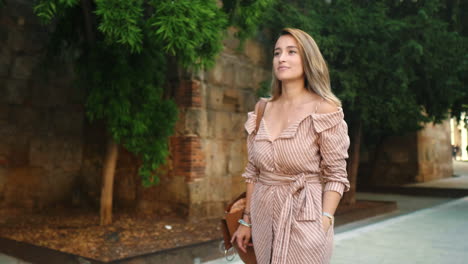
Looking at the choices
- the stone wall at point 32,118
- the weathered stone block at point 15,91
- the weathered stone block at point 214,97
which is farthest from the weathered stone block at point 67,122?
the weathered stone block at point 214,97

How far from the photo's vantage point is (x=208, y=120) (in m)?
8.30

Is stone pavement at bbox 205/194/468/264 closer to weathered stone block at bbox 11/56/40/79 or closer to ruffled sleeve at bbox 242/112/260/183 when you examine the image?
ruffled sleeve at bbox 242/112/260/183

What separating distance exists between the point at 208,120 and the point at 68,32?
289 centimetres

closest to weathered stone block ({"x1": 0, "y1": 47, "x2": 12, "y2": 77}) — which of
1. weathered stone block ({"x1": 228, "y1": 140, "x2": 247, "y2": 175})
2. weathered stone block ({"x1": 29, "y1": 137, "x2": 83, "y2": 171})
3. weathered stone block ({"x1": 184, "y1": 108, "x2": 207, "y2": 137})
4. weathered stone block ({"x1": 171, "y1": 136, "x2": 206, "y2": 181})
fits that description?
weathered stone block ({"x1": 29, "y1": 137, "x2": 83, "y2": 171})

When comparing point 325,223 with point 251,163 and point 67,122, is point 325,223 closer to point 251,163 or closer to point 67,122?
point 251,163

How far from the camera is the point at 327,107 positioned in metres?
2.07

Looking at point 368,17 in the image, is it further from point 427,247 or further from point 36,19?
point 36,19

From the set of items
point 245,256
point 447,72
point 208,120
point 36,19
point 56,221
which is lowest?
point 56,221

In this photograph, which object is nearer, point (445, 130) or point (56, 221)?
point (56, 221)

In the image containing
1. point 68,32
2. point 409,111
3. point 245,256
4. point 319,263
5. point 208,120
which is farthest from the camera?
point 409,111

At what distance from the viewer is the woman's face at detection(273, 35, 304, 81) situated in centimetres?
214

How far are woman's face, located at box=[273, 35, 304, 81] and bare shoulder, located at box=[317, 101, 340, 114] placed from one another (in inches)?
7.6

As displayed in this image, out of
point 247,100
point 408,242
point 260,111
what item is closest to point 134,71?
point 247,100

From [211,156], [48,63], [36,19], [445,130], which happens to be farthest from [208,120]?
[445,130]
